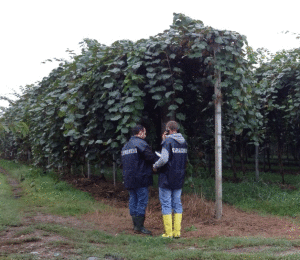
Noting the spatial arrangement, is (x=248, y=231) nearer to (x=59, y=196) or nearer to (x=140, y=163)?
(x=140, y=163)

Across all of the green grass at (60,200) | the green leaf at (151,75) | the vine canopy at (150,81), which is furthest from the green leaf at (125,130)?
the green grass at (60,200)

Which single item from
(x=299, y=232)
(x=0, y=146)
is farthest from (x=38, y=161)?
(x=0, y=146)

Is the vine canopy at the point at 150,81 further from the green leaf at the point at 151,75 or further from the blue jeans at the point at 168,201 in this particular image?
the blue jeans at the point at 168,201

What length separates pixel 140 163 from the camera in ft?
17.2

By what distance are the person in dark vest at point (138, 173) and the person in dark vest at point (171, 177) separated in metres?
0.33

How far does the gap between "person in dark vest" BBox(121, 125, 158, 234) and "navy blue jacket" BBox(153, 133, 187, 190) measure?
324 millimetres

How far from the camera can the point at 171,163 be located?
195 inches

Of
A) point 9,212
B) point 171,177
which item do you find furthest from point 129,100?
point 9,212

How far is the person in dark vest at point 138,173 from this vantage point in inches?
204

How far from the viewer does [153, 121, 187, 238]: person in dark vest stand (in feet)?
16.0

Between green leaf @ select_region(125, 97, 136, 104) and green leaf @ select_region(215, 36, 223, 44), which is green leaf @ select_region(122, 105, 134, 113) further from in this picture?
green leaf @ select_region(215, 36, 223, 44)

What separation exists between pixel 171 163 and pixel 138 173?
0.58 meters

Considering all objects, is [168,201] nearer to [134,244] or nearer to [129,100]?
[134,244]

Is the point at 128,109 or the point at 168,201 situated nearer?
the point at 168,201
